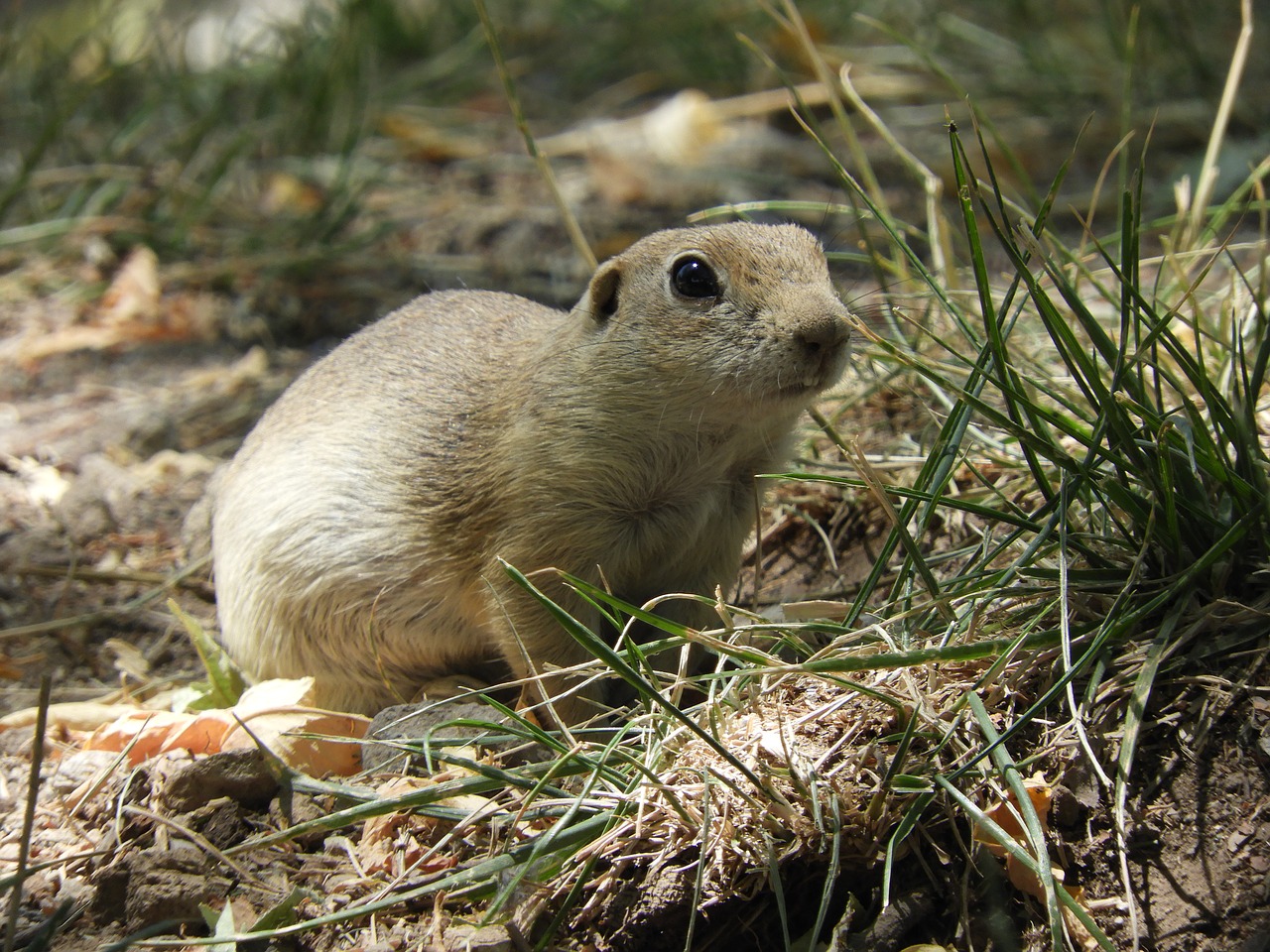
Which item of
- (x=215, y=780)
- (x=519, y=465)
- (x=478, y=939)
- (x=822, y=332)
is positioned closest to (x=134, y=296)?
(x=519, y=465)

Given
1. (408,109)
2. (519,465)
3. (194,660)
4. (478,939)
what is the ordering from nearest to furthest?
(478,939) → (519,465) → (194,660) → (408,109)

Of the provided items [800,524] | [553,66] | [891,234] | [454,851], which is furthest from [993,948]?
[553,66]

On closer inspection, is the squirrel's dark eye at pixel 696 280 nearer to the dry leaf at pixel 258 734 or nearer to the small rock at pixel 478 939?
the dry leaf at pixel 258 734

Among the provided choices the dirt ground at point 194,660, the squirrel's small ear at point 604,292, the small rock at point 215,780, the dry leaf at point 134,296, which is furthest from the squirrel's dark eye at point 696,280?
the dry leaf at point 134,296

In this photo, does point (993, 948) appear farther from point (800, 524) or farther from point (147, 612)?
point (147, 612)

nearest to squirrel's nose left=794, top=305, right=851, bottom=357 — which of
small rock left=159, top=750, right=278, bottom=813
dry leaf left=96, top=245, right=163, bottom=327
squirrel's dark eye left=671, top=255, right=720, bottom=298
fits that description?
squirrel's dark eye left=671, top=255, right=720, bottom=298

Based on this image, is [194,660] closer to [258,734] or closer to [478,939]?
[258,734]

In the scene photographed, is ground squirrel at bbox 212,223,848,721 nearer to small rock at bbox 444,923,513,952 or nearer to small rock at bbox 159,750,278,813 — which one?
small rock at bbox 159,750,278,813
